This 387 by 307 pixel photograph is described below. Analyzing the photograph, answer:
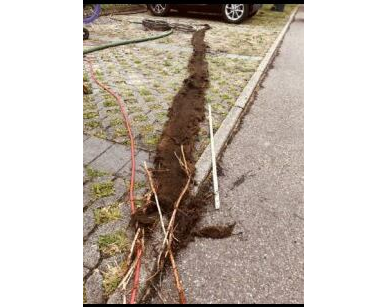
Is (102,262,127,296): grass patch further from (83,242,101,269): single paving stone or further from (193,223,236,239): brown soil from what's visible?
(193,223,236,239): brown soil

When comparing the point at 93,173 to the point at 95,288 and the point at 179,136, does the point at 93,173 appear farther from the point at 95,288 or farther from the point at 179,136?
the point at 95,288

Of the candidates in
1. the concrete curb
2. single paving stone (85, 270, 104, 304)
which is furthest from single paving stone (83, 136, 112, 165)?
single paving stone (85, 270, 104, 304)

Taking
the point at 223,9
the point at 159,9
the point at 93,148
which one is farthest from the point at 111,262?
the point at 159,9

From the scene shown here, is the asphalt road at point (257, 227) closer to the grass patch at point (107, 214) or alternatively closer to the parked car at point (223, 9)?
the grass patch at point (107, 214)

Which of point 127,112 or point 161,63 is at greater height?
point 161,63

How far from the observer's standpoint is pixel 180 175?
9.87 feet

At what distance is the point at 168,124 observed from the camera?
3.85 meters

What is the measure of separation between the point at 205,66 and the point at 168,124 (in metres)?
2.73

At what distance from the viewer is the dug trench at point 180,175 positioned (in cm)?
245
